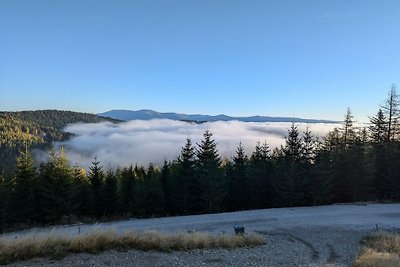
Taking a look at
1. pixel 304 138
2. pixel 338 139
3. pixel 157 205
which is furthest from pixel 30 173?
pixel 338 139

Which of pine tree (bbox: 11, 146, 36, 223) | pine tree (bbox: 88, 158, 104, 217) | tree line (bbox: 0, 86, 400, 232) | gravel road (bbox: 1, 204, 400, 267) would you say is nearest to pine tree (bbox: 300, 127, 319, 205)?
tree line (bbox: 0, 86, 400, 232)

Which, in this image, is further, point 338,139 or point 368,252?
point 338,139

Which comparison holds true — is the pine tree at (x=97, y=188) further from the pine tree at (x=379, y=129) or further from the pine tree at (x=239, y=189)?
the pine tree at (x=379, y=129)

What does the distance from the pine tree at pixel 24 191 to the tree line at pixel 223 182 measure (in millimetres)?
89

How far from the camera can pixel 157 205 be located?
4231 cm

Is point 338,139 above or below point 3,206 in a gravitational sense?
above

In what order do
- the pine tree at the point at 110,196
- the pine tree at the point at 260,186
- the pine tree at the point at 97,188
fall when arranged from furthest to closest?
1. the pine tree at the point at 110,196
2. the pine tree at the point at 97,188
3. the pine tree at the point at 260,186

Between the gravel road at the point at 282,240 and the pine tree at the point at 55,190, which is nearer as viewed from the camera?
the gravel road at the point at 282,240

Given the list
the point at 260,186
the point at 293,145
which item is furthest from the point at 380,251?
the point at 260,186

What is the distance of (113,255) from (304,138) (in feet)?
103

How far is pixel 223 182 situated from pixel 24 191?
19.6 m

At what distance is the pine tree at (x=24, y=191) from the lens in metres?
37.3

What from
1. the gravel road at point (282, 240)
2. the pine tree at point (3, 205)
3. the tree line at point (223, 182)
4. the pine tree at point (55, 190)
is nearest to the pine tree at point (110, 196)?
the tree line at point (223, 182)

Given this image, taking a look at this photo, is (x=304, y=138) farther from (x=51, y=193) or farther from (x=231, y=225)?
(x=51, y=193)
